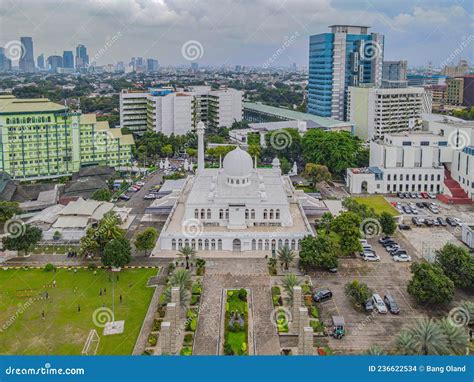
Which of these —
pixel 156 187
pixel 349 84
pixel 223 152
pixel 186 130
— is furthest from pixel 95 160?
pixel 349 84

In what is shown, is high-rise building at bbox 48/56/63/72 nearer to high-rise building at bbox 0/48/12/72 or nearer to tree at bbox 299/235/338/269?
high-rise building at bbox 0/48/12/72

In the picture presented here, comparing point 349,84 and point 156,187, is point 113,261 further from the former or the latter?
point 349,84

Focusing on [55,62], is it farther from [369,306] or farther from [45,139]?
[369,306]

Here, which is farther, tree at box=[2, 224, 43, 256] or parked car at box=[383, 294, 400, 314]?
tree at box=[2, 224, 43, 256]

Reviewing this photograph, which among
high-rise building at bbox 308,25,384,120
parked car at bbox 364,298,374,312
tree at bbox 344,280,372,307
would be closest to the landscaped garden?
tree at bbox 344,280,372,307

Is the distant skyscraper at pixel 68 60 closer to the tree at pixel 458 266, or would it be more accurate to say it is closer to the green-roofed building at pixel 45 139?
the green-roofed building at pixel 45 139

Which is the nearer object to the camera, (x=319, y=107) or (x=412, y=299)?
(x=412, y=299)

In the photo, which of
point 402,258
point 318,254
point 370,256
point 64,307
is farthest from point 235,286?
point 402,258
